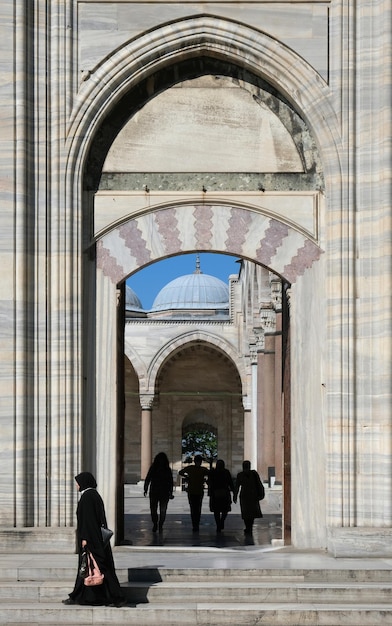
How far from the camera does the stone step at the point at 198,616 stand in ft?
25.3

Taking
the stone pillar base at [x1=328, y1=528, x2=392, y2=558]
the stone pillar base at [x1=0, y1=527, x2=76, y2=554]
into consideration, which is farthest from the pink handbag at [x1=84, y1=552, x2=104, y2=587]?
the stone pillar base at [x1=328, y1=528, x2=392, y2=558]

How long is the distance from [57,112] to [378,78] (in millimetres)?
3104

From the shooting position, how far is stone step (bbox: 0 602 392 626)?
7.73 m

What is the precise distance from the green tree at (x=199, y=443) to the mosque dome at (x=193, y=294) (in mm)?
5096

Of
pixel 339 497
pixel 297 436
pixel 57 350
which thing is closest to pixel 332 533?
pixel 339 497

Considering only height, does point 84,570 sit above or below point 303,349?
below

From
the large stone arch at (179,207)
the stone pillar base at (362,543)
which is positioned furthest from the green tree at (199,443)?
the stone pillar base at (362,543)

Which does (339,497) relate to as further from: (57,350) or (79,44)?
(79,44)

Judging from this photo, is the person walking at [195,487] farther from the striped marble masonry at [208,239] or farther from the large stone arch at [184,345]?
the large stone arch at [184,345]

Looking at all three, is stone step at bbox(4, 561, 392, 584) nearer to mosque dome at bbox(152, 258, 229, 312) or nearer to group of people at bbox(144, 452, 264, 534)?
group of people at bbox(144, 452, 264, 534)

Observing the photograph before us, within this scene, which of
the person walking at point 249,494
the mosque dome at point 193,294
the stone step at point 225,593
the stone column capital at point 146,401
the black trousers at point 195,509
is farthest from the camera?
the mosque dome at point 193,294

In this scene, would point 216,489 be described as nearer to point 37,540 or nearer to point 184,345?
point 37,540

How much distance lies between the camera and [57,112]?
394 inches

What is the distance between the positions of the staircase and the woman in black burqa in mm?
90
